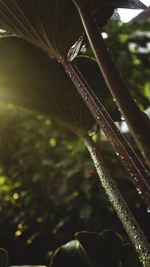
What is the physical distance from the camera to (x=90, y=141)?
578 mm

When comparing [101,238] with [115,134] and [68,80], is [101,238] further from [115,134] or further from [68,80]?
[68,80]

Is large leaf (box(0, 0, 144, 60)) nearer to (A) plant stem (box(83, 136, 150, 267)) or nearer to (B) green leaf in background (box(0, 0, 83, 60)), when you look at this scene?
(B) green leaf in background (box(0, 0, 83, 60))

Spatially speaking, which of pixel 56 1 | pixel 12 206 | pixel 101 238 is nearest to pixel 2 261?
pixel 101 238

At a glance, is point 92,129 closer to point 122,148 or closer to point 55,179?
point 122,148

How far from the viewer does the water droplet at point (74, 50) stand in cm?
46

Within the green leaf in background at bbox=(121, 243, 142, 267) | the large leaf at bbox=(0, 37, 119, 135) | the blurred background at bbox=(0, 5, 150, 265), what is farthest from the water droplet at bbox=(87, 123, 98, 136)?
the blurred background at bbox=(0, 5, 150, 265)

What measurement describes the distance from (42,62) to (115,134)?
0.24 meters

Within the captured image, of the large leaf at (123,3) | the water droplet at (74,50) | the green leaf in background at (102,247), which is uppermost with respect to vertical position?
the water droplet at (74,50)

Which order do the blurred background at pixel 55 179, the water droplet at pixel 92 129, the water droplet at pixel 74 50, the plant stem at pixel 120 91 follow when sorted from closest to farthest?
the plant stem at pixel 120 91 → the water droplet at pixel 74 50 → the water droplet at pixel 92 129 → the blurred background at pixel 55 179

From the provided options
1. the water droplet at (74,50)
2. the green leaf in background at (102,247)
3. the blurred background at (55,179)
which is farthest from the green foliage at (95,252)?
the blurred background at (55,179)

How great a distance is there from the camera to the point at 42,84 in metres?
0.55

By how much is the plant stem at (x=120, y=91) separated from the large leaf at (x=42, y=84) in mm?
185

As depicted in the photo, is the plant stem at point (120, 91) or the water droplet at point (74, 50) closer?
the plant stem at point (120, 91)

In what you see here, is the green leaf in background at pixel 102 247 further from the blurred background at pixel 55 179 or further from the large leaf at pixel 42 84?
the blurred background at pixel 55 179
